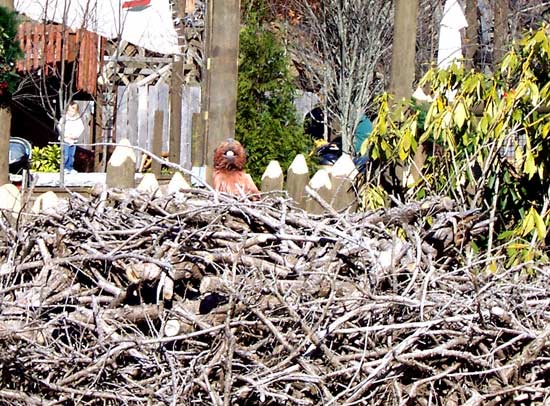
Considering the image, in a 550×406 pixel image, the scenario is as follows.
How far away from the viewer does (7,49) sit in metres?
7.68

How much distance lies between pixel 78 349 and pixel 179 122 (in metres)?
10.1

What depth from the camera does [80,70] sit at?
14.1 meters

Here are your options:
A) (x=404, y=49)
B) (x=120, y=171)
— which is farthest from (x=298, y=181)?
(x=404, y=49)

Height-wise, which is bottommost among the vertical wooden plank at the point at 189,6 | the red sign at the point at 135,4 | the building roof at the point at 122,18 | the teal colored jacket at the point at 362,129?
the teal colored jacket at the point at 362,129

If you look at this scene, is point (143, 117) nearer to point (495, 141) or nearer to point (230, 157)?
point (230, 157)

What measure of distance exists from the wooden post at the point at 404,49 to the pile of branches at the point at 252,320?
481 centimetres

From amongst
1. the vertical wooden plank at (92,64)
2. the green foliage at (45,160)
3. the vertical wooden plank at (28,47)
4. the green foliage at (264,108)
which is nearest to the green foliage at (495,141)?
the green foliage at (264,108)

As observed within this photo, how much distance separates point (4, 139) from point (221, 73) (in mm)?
1761

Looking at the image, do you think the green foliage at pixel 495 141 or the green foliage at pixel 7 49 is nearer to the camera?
the green foliage at pixel 495 141

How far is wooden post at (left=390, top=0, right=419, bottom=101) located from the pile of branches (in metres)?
4.81

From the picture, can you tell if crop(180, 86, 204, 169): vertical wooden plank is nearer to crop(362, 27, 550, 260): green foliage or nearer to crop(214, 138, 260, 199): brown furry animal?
crop(214, 138, 260, 199): brown furry animal

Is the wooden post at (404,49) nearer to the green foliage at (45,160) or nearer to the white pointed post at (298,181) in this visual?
the white pointed post at (298,181)

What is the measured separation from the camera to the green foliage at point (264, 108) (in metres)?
10.7

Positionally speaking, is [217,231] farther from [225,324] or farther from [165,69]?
[165,69]
